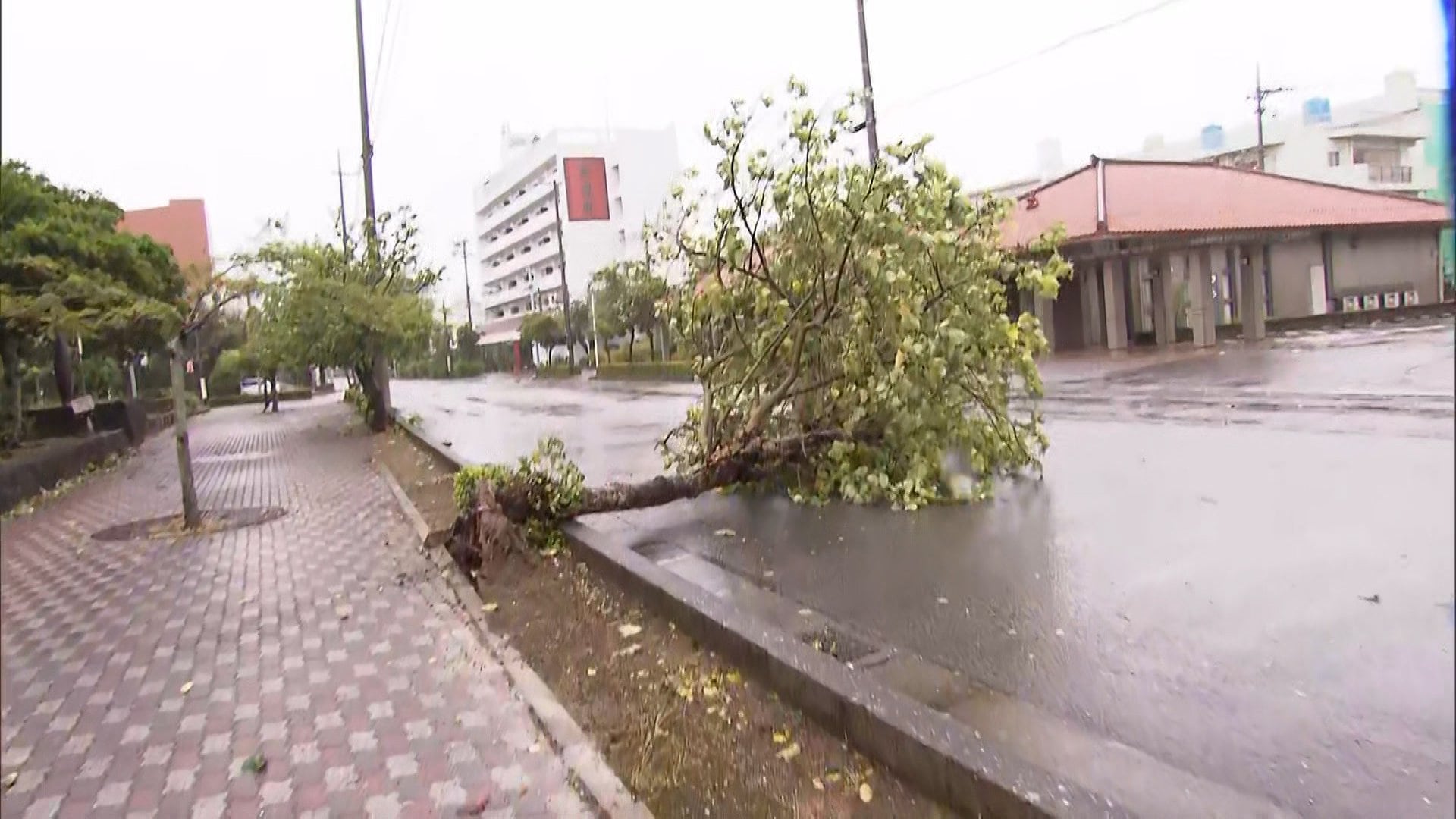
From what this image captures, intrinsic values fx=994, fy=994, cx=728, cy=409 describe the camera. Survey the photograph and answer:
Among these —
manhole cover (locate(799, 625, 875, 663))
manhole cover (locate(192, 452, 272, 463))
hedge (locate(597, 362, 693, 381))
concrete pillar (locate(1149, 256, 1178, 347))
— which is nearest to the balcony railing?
concrete pillar (locate(1149, 256, 1178, 347))

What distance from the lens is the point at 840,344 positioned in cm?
A: 679

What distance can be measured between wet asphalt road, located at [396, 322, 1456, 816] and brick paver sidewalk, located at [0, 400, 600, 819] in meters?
1.67

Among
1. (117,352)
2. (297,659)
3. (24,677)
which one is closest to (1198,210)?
(297,659)

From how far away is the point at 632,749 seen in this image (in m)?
3.51

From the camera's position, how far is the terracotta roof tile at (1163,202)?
13.3ft

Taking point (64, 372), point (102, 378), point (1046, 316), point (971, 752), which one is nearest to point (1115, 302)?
point (1046, 316)

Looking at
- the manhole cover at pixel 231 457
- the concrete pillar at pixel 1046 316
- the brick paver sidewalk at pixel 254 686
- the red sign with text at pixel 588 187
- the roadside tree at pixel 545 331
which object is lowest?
the brick paver sidewalk at pixel 254 686

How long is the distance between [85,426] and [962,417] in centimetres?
1358

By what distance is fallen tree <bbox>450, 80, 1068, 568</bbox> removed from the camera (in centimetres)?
626

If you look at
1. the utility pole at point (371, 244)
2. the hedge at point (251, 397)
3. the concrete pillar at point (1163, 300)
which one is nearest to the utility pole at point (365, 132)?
A: the utility pole at point (371, 244)

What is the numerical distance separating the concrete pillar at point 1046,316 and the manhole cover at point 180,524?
6.57m

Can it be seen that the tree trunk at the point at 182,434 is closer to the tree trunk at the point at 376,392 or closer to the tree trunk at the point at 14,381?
the tree trunk at the point at 14,381

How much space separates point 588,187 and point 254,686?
1227cm

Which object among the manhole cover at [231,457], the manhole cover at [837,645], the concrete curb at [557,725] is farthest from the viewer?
the manhole cover at [231,457]
